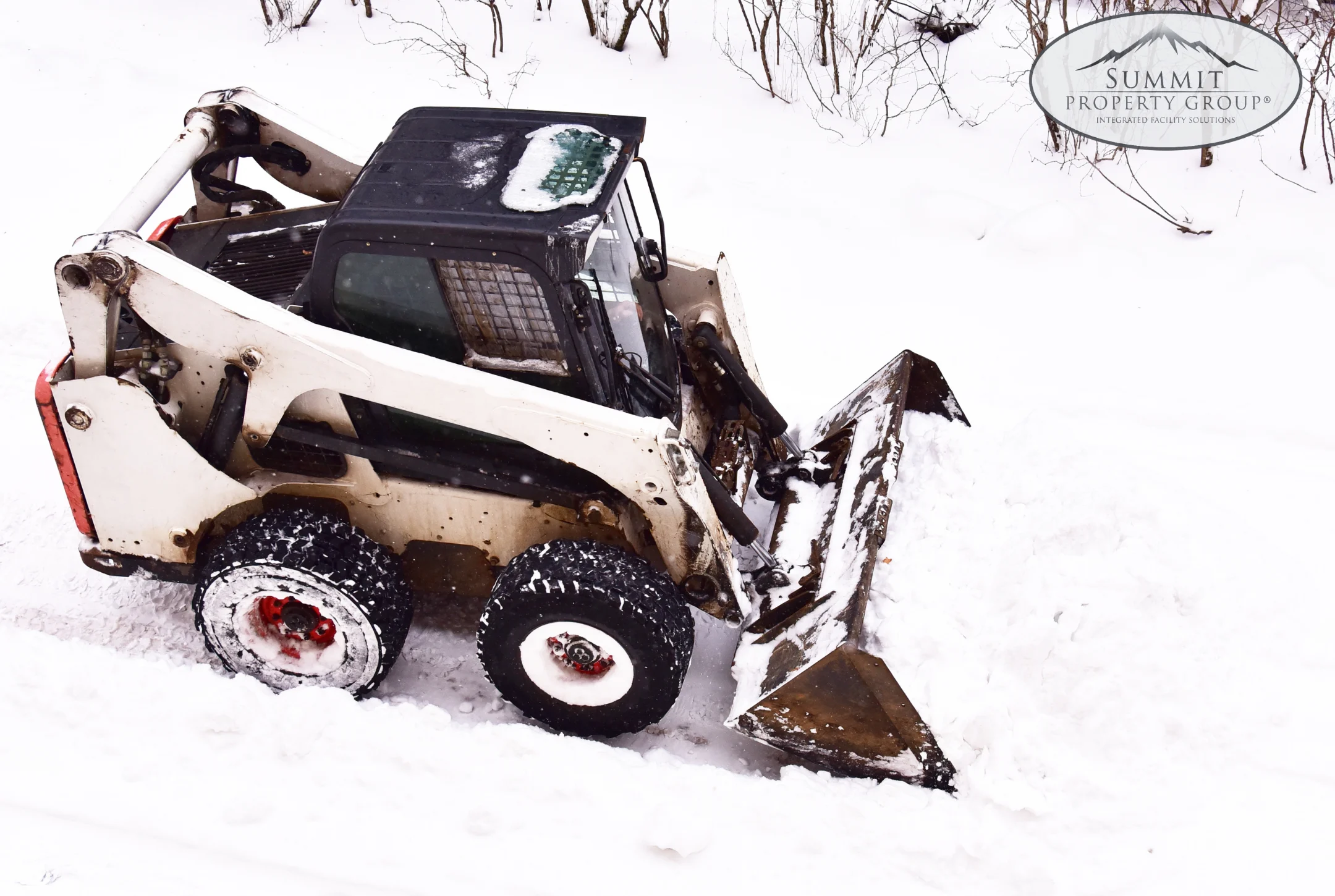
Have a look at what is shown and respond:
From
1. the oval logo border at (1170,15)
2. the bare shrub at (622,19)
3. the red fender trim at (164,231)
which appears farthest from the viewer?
the bare shrub at (622,19)

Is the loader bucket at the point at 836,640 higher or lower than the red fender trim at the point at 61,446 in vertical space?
lower

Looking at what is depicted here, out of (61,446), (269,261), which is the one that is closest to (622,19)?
(269,261)

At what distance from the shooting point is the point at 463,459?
4051 mm

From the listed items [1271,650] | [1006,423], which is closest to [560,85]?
[1006,423]

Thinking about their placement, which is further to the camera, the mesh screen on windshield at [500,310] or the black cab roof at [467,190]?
the mesh screen on windshield at [500,310]

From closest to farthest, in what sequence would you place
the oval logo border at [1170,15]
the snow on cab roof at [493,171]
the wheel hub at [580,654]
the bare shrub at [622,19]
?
1. the snow on cab roof at [493,171]
2. the wheel hub at [580,654]
3. the oval logo border at [1170,15]
4. the bare shrub at [622,19]

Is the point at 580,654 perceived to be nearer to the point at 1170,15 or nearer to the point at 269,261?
the point at 269,261

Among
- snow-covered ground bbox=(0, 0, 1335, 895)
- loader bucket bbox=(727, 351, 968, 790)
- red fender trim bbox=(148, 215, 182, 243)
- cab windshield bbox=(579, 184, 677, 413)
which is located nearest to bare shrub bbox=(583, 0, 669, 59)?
snow-covered ground bbox=(0, 0, 1335, 895)

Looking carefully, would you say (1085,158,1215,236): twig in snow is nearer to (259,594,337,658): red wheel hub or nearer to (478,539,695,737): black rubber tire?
(478,539,695,737): black rubber tire

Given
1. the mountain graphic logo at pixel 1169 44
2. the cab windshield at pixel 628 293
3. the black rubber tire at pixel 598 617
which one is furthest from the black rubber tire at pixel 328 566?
the mountain graphic logo at pixel 1169 44

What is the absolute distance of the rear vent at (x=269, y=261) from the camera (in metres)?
4.50

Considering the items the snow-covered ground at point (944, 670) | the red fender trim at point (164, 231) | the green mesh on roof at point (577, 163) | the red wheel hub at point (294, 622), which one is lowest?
the snow-covered ground at point (944, 670)

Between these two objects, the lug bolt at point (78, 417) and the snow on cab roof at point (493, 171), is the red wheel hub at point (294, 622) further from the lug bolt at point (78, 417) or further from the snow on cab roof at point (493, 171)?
the snow on cab roof at point (493, 171)

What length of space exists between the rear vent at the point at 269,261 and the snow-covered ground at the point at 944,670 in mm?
1362
